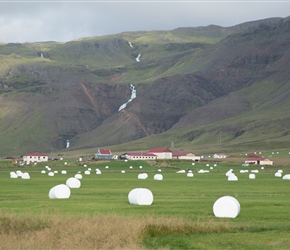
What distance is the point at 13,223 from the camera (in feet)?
104

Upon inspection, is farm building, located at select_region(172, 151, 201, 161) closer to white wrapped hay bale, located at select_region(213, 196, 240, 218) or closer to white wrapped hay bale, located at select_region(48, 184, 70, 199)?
white wrapped hay bale, located at select_region(48, 184, 70, 199)

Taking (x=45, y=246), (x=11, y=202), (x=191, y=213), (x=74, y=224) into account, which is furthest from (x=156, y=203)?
(x=45, y=246)

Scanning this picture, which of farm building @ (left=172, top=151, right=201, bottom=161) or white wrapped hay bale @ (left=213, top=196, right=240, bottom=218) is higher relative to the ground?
farm building @ (left=172, top=151, right=201, bottom=161)

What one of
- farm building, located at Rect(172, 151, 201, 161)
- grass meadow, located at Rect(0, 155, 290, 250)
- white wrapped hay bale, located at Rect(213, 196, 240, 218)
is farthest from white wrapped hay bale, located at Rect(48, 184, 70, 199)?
farm building, located at Rect(172, 151, 201, 161)

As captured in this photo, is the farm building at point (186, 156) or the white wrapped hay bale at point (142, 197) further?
the farm building at point (186, 156)

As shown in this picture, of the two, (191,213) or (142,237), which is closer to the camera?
(142,237)

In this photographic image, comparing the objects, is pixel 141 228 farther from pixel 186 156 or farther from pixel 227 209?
pixel 186 156

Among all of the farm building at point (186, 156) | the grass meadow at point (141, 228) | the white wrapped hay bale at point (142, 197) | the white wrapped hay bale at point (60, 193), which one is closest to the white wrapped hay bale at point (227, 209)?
the grass meadow at point (141, 228)

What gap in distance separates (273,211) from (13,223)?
46.1 ft

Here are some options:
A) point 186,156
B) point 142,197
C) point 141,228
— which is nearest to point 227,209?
point 141,228

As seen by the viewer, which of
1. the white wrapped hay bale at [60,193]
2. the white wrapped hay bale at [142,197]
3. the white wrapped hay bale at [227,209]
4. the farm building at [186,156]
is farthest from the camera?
the farm building at [186,156]

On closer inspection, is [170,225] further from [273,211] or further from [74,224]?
[273,211]

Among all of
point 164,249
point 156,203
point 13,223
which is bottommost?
point 164,249

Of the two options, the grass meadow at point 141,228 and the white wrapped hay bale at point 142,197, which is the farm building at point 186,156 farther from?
the grass meadow at point 141,228
